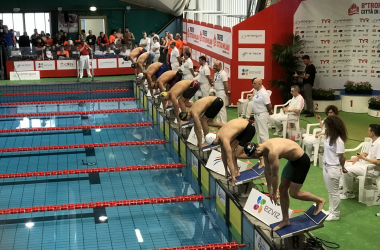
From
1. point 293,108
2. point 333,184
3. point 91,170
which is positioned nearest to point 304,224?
point 333,184

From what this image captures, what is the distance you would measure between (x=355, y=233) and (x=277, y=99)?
6409 millimetres

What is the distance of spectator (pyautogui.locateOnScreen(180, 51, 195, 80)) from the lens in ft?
38.6

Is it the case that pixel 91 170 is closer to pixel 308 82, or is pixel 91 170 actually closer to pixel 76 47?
pixel 308 82

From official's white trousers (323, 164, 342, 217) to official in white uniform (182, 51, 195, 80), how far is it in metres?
6.20

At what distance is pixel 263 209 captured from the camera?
220 inches

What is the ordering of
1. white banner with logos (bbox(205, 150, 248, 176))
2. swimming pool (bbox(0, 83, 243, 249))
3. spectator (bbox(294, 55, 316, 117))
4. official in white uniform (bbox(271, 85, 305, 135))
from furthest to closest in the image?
spectator (bbox(294, 55, 316, 117)) → official in white uniform (bbox(271, 85, 305, 135)) → white banner with logos (bbox(205, 150, 248, 176)) → swimming pool (bbox(0, 83, 243, 249))

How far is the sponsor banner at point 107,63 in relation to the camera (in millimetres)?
17766

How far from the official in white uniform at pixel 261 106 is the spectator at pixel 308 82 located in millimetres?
3223

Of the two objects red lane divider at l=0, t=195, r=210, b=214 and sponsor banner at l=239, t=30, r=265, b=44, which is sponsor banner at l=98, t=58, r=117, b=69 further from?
red lane divider at l=0, t=195, r=210, b=214

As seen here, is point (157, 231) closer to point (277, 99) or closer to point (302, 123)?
point (302, 123)

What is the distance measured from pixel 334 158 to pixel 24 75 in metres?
13.2

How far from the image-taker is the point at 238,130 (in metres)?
6.65

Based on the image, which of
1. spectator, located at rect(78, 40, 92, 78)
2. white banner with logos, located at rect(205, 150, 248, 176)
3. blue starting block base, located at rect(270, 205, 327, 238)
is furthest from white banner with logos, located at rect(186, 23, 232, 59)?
blue starting block base, located at rect(270, 205, 327, 238)

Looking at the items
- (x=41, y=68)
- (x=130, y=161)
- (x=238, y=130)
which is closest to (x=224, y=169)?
(x=238, y=130)
